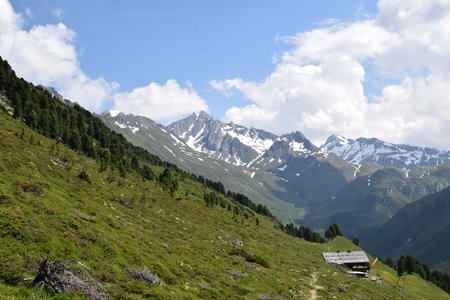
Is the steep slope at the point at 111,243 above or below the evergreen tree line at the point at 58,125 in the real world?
below

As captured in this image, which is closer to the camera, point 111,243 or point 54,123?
point 111,243

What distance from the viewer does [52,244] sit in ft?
92.9

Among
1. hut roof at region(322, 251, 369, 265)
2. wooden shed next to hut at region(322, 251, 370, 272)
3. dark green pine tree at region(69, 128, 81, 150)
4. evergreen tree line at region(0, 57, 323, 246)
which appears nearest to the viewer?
evergreen tree line at region(0, 57, 323, 246)

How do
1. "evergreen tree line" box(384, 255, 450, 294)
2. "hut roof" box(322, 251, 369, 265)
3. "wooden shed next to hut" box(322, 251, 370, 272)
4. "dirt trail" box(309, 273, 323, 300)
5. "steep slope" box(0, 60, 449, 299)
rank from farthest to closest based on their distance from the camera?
"evergreen tree line" box(384, 255, 450, 294), "wooden shed next to hut" box(322, 251, 370, 272), "hut roof" box(322, 251, 369, 265), "dirt trail" box(309, 273, 323, 300), "steep slope" box(0, 60, 449, 299)

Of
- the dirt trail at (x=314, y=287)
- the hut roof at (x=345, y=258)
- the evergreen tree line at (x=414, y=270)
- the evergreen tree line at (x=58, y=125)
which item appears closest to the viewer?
the dirt trail at (x=314, y=287)

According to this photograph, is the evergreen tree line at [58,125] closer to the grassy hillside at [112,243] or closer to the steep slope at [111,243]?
the steep slope at [111,243]

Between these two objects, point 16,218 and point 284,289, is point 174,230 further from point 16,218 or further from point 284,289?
point 16,218

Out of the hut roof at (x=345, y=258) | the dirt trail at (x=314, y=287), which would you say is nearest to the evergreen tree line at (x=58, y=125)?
the dirt trail at (x=314, y=287)

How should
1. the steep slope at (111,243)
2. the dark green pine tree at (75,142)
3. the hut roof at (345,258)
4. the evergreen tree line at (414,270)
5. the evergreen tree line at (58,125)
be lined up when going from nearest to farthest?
the steep slope at (111,243) < the evergreen tree line at (58,125) < the dark green pine tree at (75,142) < the hut roof at (345,258) < the evergreen tree line at (414,270)

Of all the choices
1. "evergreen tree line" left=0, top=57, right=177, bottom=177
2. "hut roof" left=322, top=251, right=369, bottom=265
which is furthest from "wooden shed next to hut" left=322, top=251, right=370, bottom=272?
"evergreen tree line" left=0, top=57, right=177, bottom=177

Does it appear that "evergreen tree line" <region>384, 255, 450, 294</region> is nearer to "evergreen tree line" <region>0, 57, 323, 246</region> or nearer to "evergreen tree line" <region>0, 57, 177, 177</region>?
"evergreen tree line" <region>0, 57, 323, 246</region>

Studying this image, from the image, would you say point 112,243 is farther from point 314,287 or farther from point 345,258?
point 345,258

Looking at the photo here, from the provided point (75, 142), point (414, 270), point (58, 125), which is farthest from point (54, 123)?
point (414, 270)

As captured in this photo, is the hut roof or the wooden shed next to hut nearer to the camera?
the hut roof
